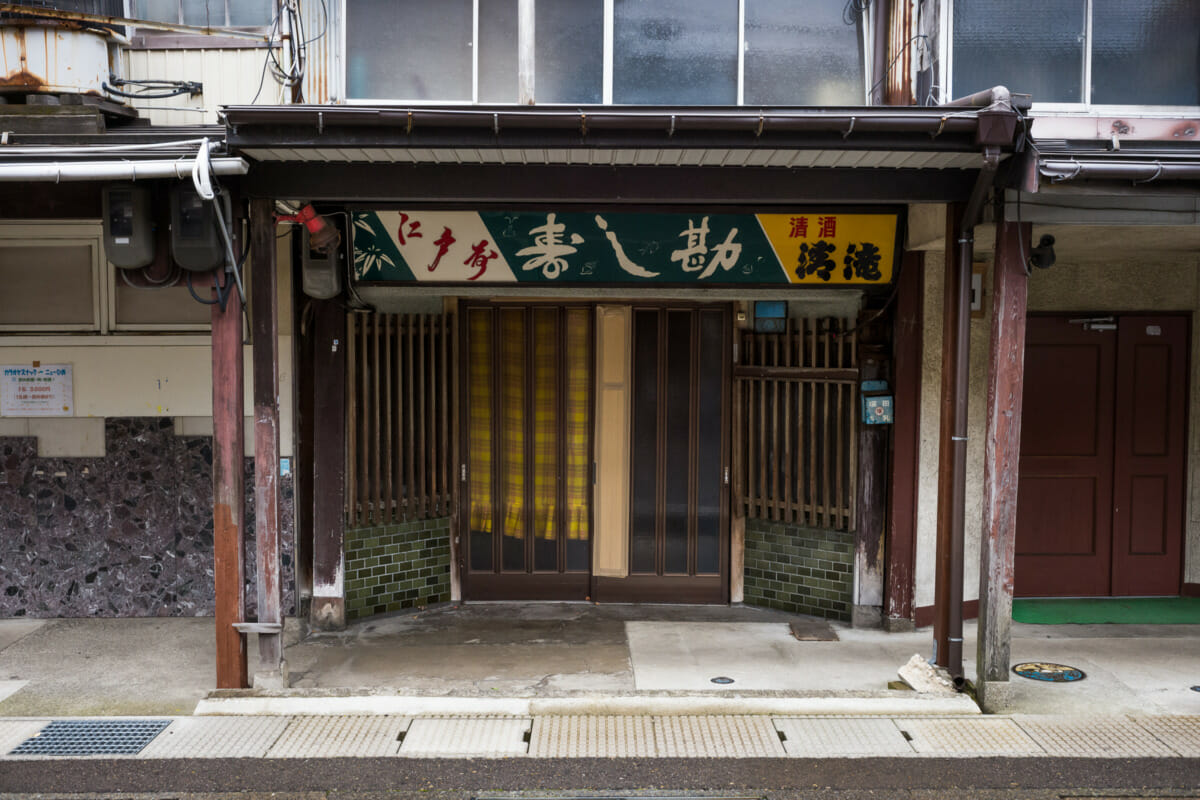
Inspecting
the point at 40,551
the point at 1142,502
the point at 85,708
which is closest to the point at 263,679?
the point at 85,708

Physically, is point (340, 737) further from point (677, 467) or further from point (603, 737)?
point (677, 467)

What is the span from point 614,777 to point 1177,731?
3727 millimetres

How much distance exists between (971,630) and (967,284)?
326 centimetres

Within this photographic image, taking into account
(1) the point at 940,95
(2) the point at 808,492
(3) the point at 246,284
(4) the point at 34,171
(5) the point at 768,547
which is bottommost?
(5) the point at 768,547

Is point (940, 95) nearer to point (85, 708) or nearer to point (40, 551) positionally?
point (85, 708)

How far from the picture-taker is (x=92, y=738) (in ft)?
20.4

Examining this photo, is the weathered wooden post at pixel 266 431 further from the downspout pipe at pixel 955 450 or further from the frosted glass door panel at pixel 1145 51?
the frosted glass door panel at pixel 1145 51

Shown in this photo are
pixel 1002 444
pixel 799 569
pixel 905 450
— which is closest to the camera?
pixel 1002 444

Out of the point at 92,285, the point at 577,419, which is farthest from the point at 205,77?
the point at 577,419

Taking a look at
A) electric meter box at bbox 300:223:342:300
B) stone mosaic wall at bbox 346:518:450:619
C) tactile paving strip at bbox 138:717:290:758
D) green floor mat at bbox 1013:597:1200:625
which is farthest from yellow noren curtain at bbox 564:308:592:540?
green floor mat at bbox 1013:597:1200:625

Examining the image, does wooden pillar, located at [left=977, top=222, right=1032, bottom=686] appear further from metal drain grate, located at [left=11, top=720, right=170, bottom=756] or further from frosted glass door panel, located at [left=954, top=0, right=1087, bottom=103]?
metal drain grate, located at [left=11, top=720, right=170, bottom=756]

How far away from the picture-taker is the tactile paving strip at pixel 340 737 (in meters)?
5.98

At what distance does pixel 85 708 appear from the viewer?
673 cm

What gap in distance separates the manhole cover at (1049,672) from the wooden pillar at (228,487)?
578 centimetres
